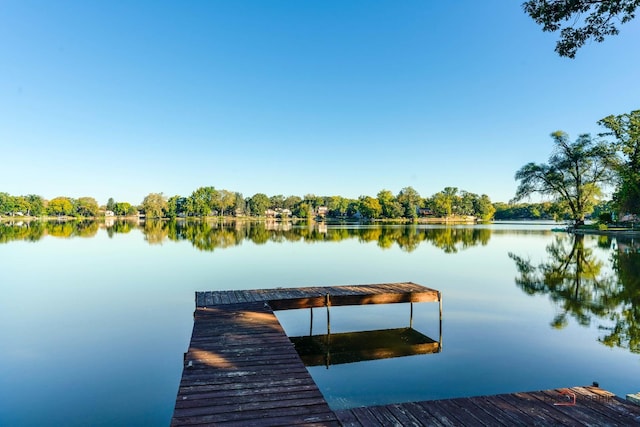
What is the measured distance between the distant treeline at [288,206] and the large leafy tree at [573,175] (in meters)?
62.6

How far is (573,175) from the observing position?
53844 millimetres

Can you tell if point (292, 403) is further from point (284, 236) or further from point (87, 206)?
point (87, 206)

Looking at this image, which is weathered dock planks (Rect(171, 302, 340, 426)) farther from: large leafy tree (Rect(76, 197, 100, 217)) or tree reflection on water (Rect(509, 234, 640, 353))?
large leafy tree (Rect(76, 197, 100, 217))

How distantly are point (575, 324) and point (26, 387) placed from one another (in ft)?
44.9

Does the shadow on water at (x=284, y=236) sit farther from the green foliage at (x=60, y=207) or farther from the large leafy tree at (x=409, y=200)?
the green foliage at (x=60, y=207)

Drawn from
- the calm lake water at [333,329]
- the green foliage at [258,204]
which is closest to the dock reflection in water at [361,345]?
the calm lake water at [333,329]

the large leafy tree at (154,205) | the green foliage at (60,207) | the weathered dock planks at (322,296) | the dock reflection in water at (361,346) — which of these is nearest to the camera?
the dock reflection in water at (361,346)

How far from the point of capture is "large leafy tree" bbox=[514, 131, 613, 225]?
51.2 m

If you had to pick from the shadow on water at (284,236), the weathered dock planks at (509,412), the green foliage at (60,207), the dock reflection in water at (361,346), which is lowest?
the dock reflection in water at (361,346)

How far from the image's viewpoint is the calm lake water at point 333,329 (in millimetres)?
6797

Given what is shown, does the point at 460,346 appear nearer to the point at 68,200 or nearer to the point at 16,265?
the point at 16,265

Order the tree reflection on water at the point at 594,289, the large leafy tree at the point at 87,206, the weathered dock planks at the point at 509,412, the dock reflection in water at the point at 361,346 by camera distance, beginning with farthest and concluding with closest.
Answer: the large leafy tree at the point at 87,206
the tree reflection on water at the point at 594,289
the dock reflection in water at the point at 361,346
the weathered dock planks at the point at 509,412

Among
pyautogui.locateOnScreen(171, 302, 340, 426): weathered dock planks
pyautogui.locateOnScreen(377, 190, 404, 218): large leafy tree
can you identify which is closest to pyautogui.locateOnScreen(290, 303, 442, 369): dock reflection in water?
pyautogui.locateOnScreen(171, 302, 340, 426): weathered dock planks

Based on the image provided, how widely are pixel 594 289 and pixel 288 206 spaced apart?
481 ft
